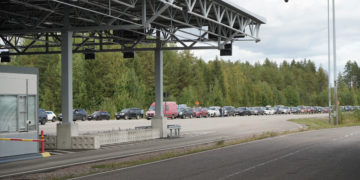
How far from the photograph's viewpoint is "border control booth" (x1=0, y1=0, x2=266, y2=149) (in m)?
23.3

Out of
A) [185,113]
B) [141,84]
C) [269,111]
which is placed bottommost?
[269,111]

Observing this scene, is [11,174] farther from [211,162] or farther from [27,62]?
[27,62]

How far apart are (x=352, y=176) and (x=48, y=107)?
76.7m

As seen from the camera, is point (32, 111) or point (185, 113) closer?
point (32, 111)

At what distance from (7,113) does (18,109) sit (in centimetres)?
63

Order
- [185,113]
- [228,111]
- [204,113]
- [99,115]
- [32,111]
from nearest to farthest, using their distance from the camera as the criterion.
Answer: [32,111]
[99,115]
[185,113]
[204,113]
[228,111]

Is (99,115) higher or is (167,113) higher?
(167,113)

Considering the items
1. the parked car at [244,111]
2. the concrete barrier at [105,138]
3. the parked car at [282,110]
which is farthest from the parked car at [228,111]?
the concrete barrier at [105,138]

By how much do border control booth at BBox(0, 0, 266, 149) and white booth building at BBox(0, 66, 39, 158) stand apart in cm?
234

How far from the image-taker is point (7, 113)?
19.6 metres

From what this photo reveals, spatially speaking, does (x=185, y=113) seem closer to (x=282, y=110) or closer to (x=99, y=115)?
(x=99, y=115)

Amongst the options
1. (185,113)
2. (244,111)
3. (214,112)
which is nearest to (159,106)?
(185,113)

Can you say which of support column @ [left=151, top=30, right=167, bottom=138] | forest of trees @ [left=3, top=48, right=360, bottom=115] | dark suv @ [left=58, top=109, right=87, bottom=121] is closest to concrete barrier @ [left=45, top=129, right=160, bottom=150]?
support column @ [left=151, top=30, right=167, bottom=138]

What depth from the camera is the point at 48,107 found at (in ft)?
278
